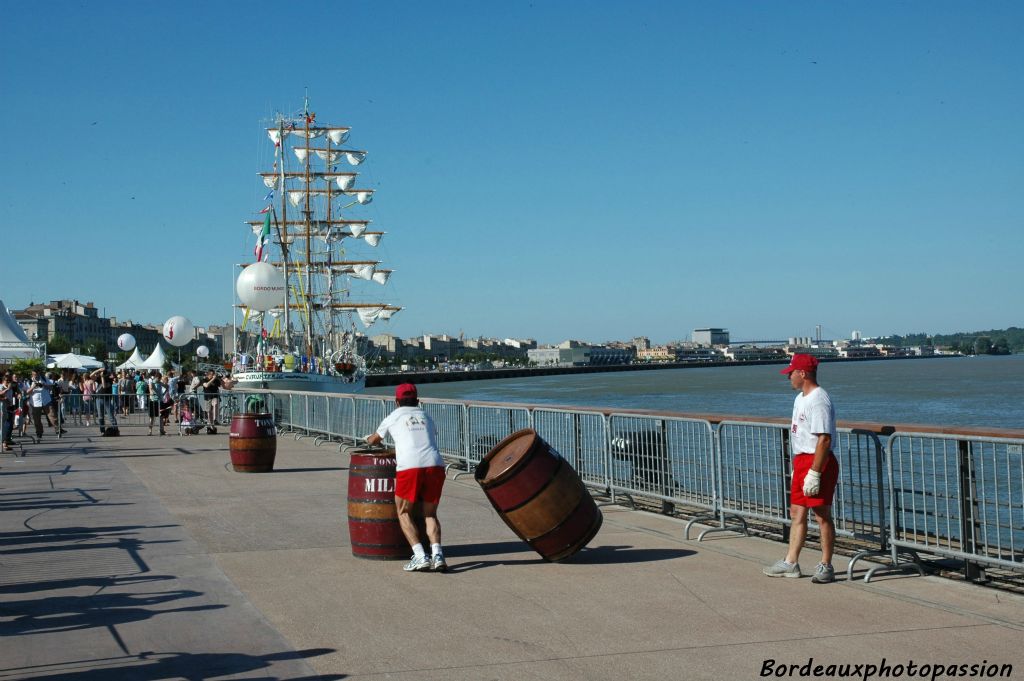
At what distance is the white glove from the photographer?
739 centimetres

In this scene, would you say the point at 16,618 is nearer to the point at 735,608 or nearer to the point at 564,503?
the point at 564,503

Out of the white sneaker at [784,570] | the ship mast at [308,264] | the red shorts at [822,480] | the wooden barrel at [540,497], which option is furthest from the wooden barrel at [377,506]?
the ship mast at [308,264]

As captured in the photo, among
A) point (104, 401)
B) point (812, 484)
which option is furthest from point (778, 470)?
point (104, 401)

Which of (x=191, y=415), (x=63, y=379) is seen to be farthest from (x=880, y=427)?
(x=63, y=379)

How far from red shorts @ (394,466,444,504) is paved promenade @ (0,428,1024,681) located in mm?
622

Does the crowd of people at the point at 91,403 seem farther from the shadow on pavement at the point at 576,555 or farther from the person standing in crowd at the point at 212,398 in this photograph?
the shadow on pavement at the point at 576,555

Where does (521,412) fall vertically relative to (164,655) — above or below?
above

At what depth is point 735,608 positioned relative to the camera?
6.88m

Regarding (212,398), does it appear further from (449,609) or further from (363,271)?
(363,271)

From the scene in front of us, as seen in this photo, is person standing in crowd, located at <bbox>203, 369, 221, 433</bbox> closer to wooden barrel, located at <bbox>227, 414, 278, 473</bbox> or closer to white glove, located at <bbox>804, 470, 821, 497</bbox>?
wooden barrel, located at <bbox>227, 414, 278, 473</bbox>

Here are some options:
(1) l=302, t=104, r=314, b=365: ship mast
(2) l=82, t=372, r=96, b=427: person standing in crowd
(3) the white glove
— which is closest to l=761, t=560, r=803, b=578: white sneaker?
(3) the white glove

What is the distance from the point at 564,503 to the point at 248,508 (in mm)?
5346

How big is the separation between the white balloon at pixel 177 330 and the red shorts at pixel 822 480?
38342 mm

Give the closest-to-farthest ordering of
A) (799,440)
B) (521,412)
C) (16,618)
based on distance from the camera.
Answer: (16,618)
(799,440)
(521,412)
